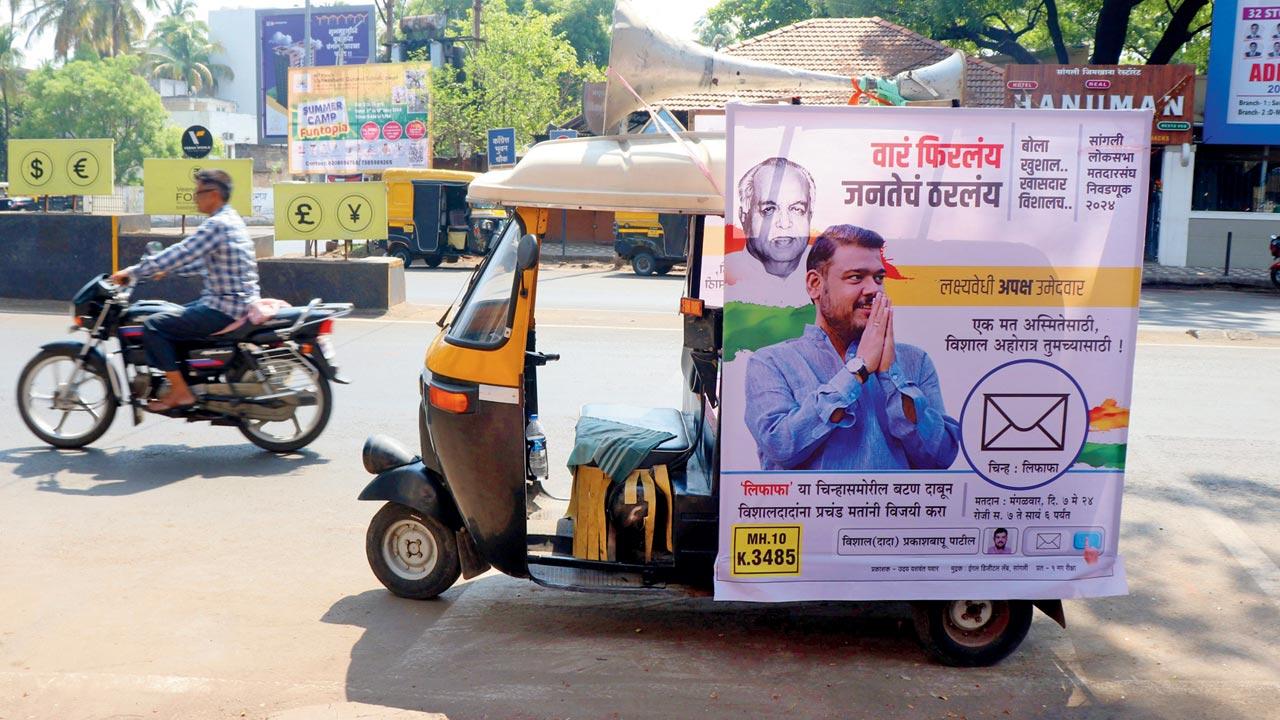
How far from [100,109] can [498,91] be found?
27.7 m

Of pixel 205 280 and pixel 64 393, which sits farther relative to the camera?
pixel 64 393

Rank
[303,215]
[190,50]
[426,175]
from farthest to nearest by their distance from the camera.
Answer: [190,50], [426,175], [303,215]

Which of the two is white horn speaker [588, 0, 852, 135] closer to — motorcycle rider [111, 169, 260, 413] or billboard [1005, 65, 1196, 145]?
motorcycle rider [111, 169, 260, 413]

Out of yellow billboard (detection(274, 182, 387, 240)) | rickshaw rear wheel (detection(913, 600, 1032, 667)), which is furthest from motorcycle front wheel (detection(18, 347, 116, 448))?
yellow billboard (detection(274, 182, 387, 240))

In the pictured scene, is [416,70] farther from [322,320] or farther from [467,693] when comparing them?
[467,693]

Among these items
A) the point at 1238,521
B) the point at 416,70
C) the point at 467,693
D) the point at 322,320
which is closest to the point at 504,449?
the point at 467,693

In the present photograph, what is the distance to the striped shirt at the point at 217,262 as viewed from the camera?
7297 millimetres

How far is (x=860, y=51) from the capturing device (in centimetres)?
2973

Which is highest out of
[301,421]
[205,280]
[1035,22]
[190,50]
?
[190,50]

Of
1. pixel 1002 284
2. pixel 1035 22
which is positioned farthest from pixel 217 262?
pixel 1035 22

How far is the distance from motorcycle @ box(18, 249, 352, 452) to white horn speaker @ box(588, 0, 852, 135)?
308 cm

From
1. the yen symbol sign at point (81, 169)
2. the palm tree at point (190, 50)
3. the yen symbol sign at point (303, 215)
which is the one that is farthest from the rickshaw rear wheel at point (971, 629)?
the palm tree at point (190, 50)

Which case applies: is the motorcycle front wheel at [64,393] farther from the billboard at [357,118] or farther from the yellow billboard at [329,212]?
the billboard at [357,118]

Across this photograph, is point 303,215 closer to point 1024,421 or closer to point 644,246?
point 644,246
